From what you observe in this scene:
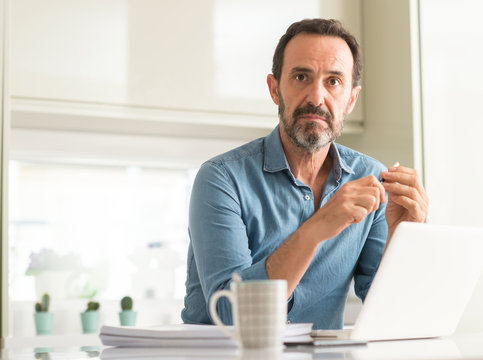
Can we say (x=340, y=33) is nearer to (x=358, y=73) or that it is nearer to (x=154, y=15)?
(x=358, y=73)

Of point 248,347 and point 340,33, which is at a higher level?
point 340,33

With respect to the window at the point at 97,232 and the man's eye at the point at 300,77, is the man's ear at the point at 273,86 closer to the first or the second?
the man's eye at the point at 300,77

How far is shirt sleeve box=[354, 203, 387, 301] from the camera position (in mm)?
→ 1664

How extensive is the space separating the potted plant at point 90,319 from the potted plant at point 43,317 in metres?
0.10

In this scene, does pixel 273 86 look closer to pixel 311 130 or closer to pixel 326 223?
pixel 311 130

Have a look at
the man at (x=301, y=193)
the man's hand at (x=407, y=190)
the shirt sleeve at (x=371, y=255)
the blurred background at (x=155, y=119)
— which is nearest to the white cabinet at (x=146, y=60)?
the blurred background at (x=155, y=119)

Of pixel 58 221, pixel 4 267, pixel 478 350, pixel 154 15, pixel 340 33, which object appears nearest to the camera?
pixel 478 350

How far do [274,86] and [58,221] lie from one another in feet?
3.62

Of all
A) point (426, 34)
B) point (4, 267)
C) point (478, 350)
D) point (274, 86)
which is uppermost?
point (426, 34)

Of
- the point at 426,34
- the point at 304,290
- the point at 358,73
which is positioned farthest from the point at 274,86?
the point at 426,34

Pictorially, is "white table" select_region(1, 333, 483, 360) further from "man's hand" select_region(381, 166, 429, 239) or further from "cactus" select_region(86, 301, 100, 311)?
"cactus" select_region(86, 301, 100, 311)

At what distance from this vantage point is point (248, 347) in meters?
0.87

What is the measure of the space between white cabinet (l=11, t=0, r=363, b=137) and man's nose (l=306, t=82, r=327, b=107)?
71 centimetres

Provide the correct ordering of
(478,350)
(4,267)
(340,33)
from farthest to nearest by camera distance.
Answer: (4,267) → (340,33) → (478,350)
